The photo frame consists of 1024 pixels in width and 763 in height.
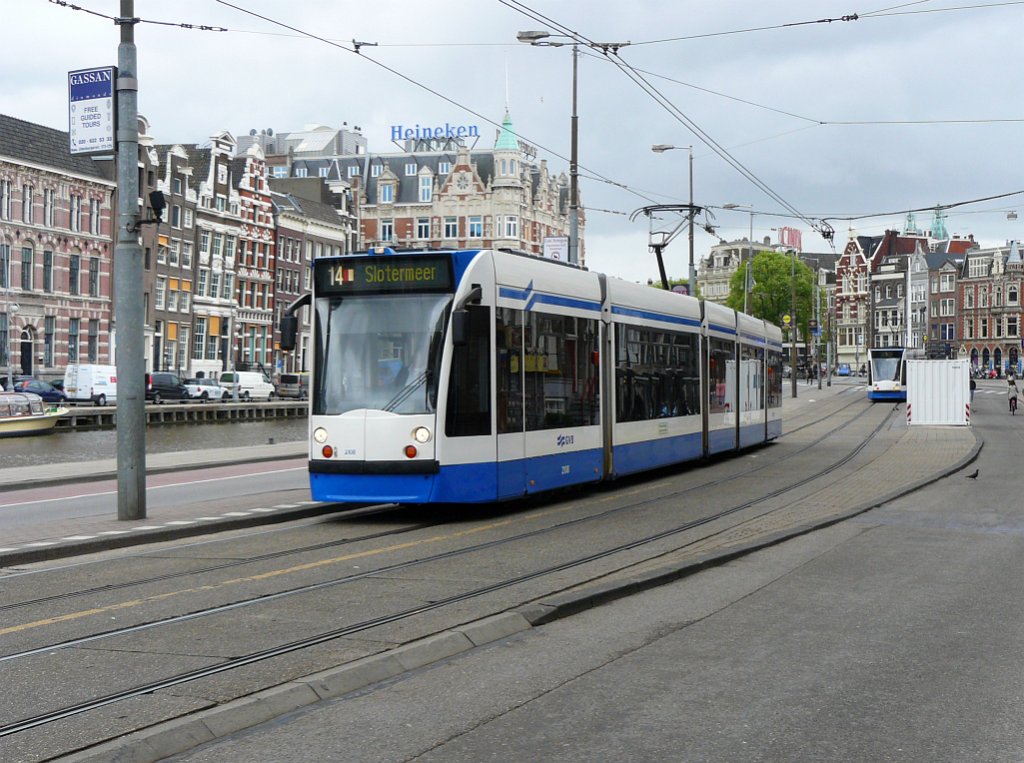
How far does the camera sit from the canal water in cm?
3728

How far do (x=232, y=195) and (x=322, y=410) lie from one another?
2896 inches

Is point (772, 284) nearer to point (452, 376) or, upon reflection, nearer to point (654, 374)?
point (654, 374)

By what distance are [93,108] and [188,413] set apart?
4708cm

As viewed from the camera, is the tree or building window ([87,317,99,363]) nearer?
building window ([87,317,99,363])

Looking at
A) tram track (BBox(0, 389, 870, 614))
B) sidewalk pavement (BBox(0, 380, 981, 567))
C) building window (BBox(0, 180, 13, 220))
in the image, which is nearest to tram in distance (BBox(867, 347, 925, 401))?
sidewalk pavement (BBox(0, 380, 981, 567))

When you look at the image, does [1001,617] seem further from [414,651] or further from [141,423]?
[141,423]

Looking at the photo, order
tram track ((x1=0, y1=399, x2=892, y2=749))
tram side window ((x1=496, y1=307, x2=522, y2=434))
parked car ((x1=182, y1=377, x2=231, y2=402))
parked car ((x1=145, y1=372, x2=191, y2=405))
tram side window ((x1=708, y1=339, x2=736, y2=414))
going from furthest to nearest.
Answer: parked car ((x1=182, y1=377, x2=231, y2=402)) < parked car ((x1=145, y1=372, x2=191, y2=405)) < tram side window ((x1=708, y1=339, x2=736, y2=414)) < tram side window ((x1=496, y1=307, x2=522, y2=434)) < tram track ((x1=0, y1=399, x2=892, y2=749))

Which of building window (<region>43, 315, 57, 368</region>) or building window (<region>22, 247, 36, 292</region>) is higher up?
building window (<region>22, 247, 36, 292</region>)

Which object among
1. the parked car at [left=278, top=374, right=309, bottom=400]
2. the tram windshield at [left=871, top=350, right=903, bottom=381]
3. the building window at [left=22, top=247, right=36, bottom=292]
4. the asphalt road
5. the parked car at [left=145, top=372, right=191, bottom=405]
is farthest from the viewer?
the parked car at [left=278, top=374, right=309, bottom=400]

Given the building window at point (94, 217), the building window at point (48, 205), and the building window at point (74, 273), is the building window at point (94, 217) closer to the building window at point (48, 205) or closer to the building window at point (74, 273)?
the building window at point (74, 273)

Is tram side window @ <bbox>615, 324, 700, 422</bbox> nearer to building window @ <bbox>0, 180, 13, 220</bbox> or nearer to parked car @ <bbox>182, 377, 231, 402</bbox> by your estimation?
parked car @ <bbox>182, 377, 231, 402</bbox>

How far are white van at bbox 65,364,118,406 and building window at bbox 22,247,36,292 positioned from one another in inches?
339

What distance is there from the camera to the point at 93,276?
7206 centimetres

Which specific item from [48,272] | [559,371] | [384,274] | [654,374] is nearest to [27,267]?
[48,272]
